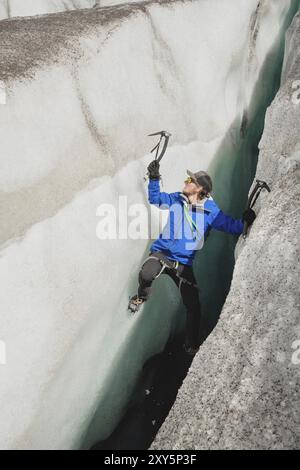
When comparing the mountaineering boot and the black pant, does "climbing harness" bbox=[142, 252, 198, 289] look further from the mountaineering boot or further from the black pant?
the mountaineering boot

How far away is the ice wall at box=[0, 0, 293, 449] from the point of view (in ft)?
9.45

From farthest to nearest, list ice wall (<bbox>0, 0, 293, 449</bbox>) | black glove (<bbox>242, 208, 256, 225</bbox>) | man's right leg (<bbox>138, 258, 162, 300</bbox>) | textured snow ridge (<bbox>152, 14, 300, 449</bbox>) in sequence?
man's right leg (<bbox>138, 258, 162, 300</bbox>) → black glove (<bbox>242, 208, 256, 225</bbox>) → ice wall (<bbox>0, 0, 293, 449</bbox>) → textured snow ridge (<bbox>152, 14, 300, 449</bbox>)

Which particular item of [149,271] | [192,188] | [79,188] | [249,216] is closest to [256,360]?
[249,216]

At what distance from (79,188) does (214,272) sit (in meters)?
2.32

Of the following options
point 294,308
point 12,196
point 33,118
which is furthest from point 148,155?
point 294,308

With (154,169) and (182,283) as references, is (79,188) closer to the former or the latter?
(154,169)

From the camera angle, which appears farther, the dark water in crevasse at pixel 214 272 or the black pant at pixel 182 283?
the dark water in crevasse at pixel 214 272

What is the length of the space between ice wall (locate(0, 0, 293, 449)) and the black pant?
0.29 m

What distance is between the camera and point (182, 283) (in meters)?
3.68

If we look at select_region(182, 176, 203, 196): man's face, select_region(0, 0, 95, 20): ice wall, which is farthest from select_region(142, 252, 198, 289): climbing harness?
select_region(0, 0, 95, 20): ice wall

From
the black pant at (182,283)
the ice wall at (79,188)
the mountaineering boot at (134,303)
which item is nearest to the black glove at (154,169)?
the ice wall at (79,188)

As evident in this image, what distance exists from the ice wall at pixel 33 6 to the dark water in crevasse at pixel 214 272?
4351 mm

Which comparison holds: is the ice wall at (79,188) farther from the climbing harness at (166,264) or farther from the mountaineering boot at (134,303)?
the climbing harness at (166,264)

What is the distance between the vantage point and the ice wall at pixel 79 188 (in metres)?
2.88
